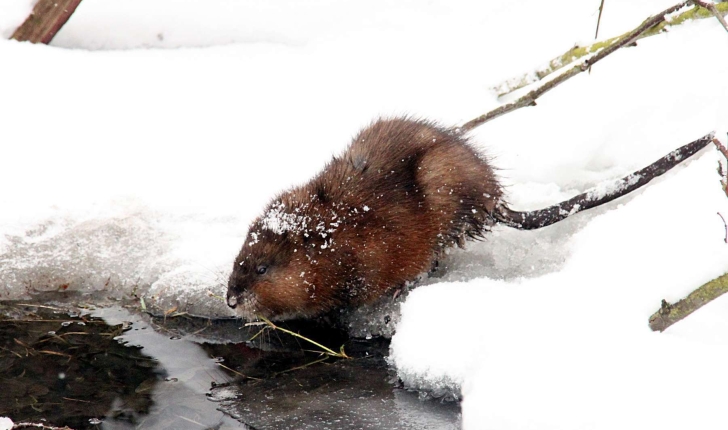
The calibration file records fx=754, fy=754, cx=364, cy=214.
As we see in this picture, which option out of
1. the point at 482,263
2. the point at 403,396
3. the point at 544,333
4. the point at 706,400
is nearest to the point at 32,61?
the point at 482,263

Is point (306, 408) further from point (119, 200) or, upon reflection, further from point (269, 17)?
point (269, 17)

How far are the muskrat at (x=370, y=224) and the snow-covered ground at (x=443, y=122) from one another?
0.24m

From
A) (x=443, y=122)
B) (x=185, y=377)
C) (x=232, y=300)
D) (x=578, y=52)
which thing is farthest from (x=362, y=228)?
(x=578, y=52)

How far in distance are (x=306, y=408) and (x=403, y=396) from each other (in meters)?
0.43

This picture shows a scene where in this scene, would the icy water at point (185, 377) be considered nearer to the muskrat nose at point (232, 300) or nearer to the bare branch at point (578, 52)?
the muskrat nose at point (232, 300)

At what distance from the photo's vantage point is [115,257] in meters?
4.55

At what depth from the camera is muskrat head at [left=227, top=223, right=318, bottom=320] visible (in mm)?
4266

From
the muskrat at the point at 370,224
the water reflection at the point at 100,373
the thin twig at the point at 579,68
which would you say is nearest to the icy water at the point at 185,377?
the water reflection at the point at 100,373

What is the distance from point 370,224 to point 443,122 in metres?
1.73

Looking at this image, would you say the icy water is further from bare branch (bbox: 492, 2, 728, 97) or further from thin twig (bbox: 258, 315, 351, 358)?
bare branch (bbox: 492, 2, 728, 97)

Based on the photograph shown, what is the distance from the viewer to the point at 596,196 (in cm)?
429

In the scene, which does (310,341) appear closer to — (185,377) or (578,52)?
(185,377)

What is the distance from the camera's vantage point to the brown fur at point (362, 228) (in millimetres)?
4312

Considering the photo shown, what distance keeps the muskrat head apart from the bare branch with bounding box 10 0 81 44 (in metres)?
3.05
